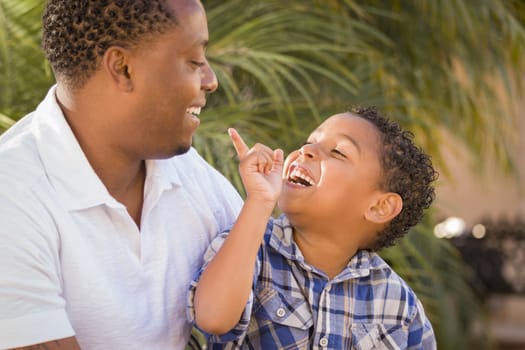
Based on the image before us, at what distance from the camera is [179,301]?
6.27 ft

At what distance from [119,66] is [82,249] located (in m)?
0.35

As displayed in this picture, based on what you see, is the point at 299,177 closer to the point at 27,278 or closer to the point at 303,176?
the point at 303,176

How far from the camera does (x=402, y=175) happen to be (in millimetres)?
2133

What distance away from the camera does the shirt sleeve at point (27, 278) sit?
5.19ft

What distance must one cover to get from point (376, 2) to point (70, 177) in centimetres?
255

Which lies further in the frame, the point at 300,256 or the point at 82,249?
the point at 300,256

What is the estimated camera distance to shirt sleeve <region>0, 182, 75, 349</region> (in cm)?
158

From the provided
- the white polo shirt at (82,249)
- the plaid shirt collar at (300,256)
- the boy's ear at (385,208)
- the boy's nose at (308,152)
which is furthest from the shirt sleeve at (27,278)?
the boy's ear at (385,208)

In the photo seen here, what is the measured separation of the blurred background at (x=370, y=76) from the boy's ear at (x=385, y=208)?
70 centimetres

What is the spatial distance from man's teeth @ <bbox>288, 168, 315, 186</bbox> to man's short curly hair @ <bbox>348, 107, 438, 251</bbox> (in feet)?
0.55

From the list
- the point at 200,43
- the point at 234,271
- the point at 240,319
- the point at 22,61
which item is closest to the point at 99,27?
the point at 200,43

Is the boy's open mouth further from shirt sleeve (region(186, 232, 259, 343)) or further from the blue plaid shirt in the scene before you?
shirt sleeve (region(186, 232, 259, 343))

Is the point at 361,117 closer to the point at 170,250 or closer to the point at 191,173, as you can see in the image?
the point at 191,173

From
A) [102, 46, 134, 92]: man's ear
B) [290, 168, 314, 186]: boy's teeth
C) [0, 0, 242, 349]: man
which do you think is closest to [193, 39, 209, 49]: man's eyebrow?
[0, 0, 242, 349]: man
